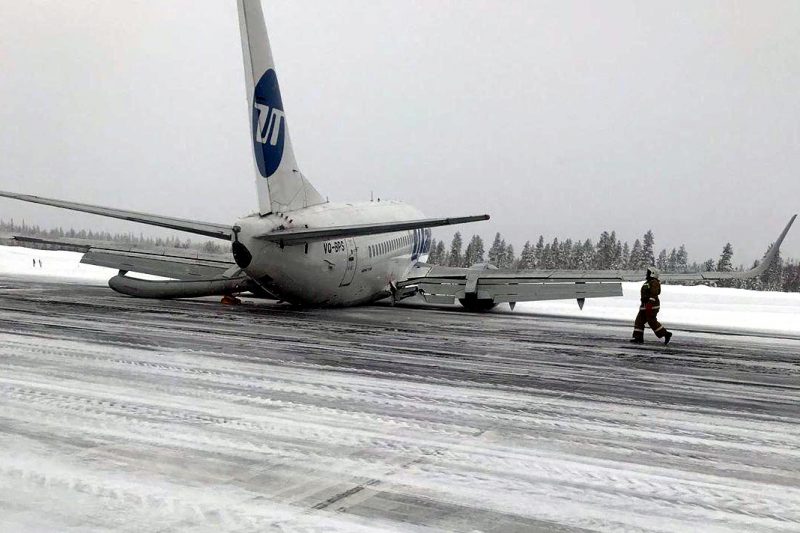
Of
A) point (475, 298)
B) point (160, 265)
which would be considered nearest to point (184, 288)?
point (160, 265)

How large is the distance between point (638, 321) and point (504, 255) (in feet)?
332

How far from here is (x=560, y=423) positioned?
23.8ft

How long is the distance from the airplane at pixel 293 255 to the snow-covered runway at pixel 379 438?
5.21 metres

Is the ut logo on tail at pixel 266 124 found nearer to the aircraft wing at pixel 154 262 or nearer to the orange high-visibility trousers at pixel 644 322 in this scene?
the aircraft wing at pixel 154 262

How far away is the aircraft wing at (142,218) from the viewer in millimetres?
17391

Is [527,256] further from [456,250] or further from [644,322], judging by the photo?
[644,322]

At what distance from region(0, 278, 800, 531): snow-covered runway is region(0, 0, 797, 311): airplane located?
521cm

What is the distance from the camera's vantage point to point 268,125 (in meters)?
19.0

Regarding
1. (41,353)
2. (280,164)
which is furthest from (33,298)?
(41,353)

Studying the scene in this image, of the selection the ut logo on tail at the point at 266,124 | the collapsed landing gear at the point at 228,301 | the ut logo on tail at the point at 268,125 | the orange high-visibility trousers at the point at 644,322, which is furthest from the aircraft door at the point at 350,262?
the orange high-visibility trousers at the point at 644,322

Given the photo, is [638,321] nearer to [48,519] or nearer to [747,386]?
[747,386]

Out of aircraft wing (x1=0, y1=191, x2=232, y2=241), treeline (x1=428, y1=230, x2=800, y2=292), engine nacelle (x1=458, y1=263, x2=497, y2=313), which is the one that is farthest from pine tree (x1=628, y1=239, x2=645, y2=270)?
aircraft wing (x1=0, y1=191, x2=232, y2=241)

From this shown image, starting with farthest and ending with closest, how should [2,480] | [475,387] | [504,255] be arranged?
1. [504,255]
2. [475,387]
3. [2,480]

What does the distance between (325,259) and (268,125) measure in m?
4.08
